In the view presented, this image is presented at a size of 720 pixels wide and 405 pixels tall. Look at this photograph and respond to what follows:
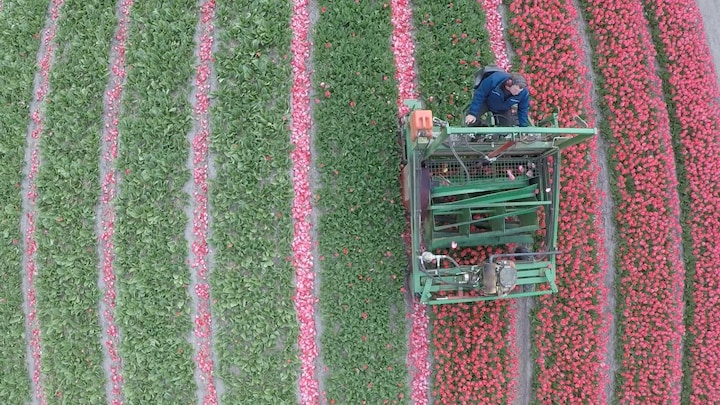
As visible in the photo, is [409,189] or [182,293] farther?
[182,293]

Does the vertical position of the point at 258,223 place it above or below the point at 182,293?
above

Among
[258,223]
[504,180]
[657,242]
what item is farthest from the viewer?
[657,242]

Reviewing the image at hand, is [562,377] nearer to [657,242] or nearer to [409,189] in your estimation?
[657,242]

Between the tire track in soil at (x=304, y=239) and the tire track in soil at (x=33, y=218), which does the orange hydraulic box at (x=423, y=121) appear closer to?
the tire track in soil at (x=304, y=239)

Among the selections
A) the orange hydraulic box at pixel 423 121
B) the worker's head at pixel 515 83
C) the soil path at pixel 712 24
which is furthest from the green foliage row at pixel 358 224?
the soil path at pixel 712 24

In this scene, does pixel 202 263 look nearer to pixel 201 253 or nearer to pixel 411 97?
pixel 201 253

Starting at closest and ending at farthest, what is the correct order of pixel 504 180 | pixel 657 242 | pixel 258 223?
1. pixel 504 180
2. pixel 258 223
3. pixel 657 242

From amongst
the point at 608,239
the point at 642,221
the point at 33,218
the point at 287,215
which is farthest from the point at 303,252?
the point at 642,221

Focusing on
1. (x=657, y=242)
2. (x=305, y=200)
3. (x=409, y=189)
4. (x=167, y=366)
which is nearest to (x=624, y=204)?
(x=657, y=242)
